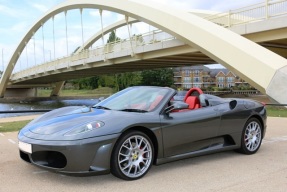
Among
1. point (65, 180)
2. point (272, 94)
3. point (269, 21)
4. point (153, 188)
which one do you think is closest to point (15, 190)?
point (65, 180)

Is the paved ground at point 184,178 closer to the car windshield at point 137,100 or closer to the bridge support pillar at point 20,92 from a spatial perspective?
the car windshield at point 137,100

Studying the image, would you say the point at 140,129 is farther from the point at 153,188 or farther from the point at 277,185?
the point at 277,185

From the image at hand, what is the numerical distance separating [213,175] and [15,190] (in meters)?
2.39

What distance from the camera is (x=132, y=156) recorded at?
420cm

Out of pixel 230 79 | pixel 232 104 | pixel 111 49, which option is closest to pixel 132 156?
pixel 232 104

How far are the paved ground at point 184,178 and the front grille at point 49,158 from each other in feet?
A: 0.81

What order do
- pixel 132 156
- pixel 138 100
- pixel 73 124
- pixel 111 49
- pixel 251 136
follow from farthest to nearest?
pixel 111 49 < pixel 251 136 < pixel 138 100 < pixel 132 156 < pixel 73 124

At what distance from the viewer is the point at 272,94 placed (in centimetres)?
1394

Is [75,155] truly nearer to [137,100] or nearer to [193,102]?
[137,100]

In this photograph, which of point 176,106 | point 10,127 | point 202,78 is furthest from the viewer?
point 202,78

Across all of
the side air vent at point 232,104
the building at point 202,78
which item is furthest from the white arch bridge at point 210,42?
the building at point 202,78

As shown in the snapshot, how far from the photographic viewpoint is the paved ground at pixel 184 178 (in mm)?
3916

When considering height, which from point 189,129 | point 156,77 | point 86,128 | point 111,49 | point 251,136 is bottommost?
point 251,136

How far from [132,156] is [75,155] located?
0.74 meters
